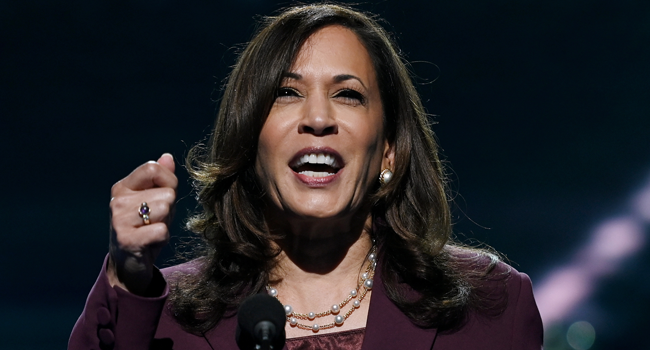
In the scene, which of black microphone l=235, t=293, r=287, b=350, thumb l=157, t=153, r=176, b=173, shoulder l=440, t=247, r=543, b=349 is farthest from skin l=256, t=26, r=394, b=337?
black microphone l=235, t=293, r=287, b=350

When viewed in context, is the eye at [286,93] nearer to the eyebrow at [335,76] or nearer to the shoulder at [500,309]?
the eyebrow at [335,76]

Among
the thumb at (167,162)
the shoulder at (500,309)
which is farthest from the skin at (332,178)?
the thumb at (167,162)

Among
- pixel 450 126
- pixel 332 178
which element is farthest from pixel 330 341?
pixel 450 126

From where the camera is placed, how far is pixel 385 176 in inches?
74.4

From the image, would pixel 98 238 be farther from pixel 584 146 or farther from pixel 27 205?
pixel 584 146

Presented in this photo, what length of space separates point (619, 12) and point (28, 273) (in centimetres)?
275

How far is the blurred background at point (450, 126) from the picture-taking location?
2943mm

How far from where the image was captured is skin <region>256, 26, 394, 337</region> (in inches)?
66.2

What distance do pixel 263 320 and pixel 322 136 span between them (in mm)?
660

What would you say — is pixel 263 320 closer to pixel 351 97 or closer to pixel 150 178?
pixel 150 178

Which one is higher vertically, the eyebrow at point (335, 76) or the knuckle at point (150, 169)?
the eyebrow at point (335, 76)

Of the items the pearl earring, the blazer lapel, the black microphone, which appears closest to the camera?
the black microphone

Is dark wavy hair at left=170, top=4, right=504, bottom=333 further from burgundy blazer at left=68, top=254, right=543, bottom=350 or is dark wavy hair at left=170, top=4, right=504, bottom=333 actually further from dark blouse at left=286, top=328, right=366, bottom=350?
dark blouse at left=286, top=328, right=366, bottom=350

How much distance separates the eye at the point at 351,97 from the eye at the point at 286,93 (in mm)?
101
